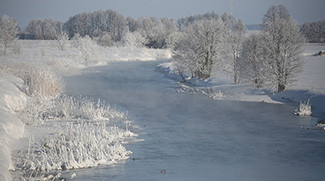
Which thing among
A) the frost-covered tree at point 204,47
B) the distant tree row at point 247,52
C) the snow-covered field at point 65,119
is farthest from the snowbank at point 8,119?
the distant tree row at point 247,52

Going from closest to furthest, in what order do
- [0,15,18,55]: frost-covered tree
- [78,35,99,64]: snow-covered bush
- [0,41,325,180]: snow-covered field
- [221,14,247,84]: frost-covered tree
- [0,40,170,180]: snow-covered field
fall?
[0,40,170,180]: snow-covered field, [0,41,325,180]: snow-covered field, [221,14,247,84]: frost-covered tree, [0,15,18,55]: frost-covered tree, [78,35,99,64]: snow-covered bush

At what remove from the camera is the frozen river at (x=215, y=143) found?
9586 millimetres

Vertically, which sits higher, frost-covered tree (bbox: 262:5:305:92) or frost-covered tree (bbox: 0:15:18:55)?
frost-covered tree (bbox: 0:15:18:55)

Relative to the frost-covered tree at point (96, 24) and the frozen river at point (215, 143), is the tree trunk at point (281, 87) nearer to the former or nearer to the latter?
the frozen river at point (215, 143)

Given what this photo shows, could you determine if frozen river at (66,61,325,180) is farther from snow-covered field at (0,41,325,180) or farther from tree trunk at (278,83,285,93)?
tree trunk at (278,83,285,93)

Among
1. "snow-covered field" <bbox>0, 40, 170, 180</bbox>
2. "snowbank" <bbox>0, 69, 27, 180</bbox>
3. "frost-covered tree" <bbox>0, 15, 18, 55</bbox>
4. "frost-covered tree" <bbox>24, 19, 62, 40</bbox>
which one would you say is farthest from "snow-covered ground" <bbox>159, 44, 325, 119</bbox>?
"frost-covered tree" <bbox>24, 19, 62, 40</bbox>

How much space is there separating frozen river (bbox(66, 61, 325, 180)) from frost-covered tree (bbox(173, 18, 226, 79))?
809 centimetres

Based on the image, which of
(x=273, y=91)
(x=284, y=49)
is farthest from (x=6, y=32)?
(x=284, y=49)

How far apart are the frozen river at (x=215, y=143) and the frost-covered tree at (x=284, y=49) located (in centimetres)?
295

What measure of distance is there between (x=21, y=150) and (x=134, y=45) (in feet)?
232

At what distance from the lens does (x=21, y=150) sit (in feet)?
34.8

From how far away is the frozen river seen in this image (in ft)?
31.4

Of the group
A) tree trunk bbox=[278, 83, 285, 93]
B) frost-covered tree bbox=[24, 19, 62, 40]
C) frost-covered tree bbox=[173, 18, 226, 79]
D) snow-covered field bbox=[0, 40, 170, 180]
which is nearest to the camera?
snow-covered field bbox=[0, 40, 170, 180]

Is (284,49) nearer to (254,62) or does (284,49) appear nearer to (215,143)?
(254,62)
